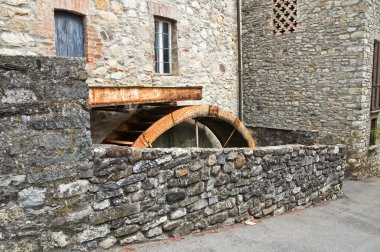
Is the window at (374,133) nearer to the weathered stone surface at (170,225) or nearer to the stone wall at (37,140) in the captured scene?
the weathered stone surface at (170,225)

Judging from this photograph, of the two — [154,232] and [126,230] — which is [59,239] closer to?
[126,230]

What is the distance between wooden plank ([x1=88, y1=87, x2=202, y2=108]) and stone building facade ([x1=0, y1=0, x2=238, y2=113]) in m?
0.92

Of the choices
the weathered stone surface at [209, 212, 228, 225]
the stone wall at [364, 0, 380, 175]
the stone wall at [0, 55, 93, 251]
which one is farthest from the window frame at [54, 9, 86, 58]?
the stone wall at [364, 0, 380, 175]

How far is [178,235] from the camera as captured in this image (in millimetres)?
3391

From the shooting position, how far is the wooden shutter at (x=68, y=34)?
15.7 ft

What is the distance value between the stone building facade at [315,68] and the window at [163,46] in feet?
9.69

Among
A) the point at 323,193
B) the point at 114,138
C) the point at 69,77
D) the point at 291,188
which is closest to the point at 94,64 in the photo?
the point at 114,138

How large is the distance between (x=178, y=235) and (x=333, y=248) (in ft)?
6.01

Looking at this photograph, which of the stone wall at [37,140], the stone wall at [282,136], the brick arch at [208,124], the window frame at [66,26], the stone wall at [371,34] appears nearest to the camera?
the stone wall at [37,140]

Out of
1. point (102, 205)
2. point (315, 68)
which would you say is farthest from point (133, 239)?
point (315, 68)

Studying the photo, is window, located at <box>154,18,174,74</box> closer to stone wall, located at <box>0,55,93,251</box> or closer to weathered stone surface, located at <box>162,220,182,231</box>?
weathered stone surface, located at <box>162,220,182,231</box>

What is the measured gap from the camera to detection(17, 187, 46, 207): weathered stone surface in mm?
2314

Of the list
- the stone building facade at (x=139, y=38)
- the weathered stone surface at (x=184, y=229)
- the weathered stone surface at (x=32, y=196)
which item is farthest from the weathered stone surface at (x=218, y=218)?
the stone building facade at (x=139, y=38)

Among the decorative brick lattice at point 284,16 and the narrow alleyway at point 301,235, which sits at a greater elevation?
the decorative brick lattice at point 284,16
